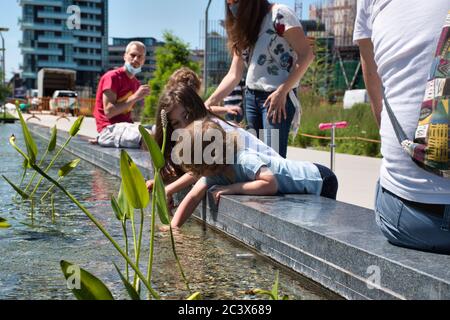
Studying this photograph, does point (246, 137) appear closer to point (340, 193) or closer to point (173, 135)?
point (173, 135)

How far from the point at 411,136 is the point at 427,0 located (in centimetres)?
45

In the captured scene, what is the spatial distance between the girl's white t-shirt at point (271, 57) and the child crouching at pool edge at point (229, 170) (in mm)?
700

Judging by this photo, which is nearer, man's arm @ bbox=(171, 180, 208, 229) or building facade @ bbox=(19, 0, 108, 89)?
man's arm @ bbox=(171, 180, 208, 229)

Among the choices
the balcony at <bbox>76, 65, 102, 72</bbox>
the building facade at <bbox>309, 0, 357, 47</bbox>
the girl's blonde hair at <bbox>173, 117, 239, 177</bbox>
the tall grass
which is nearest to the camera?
the girl's blonde hair at <bbox>173, 117, 239, 177</bbox>

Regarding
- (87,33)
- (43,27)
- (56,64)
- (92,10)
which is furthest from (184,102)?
(87,33)

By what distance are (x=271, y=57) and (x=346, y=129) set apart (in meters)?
9.14

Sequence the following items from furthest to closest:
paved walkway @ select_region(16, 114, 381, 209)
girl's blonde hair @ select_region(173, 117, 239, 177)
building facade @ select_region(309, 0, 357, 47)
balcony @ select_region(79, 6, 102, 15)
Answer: balcony @ select_region(79, 6, 102, 15), building facade @ select_region(309, 0, 357, 47), paved walkway @ select_region(16, 114, 381, 209), girl's blonde hair @ select_region(173, 117, 239, 177)

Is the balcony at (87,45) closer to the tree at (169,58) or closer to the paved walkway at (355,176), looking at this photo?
the tree at (169,58)

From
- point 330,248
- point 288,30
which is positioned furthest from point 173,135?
Result: point 330,248

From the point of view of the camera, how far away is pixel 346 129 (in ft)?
43.9

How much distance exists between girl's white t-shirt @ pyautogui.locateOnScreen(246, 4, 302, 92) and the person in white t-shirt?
1992mm

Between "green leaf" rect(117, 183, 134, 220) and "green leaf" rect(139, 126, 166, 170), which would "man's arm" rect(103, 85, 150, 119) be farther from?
"green leaf" rect(139, 126, 166, 170)

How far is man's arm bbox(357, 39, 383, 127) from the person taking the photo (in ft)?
8.96

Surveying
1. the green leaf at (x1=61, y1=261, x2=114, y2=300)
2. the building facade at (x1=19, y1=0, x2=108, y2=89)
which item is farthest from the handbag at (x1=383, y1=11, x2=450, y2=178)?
the building facade at (x1=19, y1=0, x2=108, y2=89)
